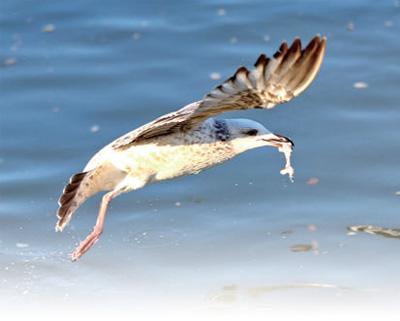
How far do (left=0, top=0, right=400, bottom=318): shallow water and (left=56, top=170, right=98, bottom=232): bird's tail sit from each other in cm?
42

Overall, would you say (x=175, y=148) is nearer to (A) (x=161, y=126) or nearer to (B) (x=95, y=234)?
(A) (x=161, y=126)

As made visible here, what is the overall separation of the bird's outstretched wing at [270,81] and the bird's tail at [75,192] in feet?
2.19

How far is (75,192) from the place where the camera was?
480cm

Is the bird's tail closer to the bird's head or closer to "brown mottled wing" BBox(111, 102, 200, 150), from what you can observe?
"brown mottled wing" BBox(111, 102, 200, 150)

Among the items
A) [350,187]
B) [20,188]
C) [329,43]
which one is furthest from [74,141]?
[329,43]

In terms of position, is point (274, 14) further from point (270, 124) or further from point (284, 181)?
point (284, 181)

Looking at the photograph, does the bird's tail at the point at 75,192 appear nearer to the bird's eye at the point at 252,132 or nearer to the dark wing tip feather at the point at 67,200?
the dark wing tip feather at the point at 67,200

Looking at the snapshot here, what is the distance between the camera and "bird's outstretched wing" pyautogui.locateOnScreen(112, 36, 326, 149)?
13.0ft

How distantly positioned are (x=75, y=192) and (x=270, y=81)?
111 cm

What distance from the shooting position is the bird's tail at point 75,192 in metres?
4.77

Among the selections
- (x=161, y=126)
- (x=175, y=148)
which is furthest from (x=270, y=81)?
(x=175, y=148)

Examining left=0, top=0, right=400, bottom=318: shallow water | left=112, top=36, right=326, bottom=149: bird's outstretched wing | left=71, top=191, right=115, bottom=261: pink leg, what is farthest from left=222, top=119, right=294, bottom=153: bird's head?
left=0, top=0, right=400, bottom=318: shallow water

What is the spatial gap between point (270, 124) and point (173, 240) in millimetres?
1349

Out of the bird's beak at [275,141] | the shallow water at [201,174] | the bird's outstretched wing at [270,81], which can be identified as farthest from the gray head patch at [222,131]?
the shallow water at [201,174]
